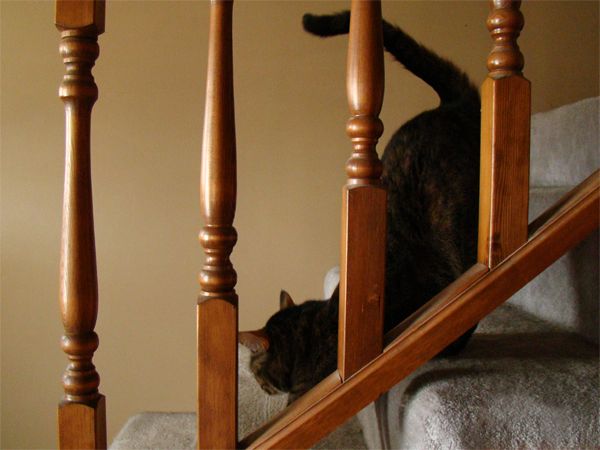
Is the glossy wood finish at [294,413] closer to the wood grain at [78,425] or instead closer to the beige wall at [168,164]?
the wood grain at [78,425]

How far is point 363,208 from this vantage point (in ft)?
2.23

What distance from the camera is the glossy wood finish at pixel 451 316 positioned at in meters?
0.68

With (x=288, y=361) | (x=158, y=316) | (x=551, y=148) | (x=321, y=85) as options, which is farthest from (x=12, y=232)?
(x=551, y=148)

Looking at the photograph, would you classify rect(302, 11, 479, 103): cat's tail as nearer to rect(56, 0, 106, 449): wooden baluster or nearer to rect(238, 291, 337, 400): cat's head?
rect(56, 0, 106, 449): wooden baluster

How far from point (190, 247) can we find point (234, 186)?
1.47 m

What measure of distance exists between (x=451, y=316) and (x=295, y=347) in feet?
1.31

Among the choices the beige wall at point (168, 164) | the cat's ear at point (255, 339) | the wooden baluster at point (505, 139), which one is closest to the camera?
the wooden baluster at point (505, 139)

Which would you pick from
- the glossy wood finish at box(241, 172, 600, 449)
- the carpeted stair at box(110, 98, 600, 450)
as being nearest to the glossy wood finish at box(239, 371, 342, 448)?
the glossy wood finish at box(241, 172, 600, 449)

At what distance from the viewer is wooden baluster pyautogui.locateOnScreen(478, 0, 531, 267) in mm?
664

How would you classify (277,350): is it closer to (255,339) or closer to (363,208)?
(255,339)

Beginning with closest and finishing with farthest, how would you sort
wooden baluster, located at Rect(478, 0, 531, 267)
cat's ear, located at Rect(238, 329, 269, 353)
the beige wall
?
1. wooden baluster, located at Rect(478, 0, 531, 267)
2. cat's ear, located at Rect(238, 329, 269, 353)
3. the beige wall

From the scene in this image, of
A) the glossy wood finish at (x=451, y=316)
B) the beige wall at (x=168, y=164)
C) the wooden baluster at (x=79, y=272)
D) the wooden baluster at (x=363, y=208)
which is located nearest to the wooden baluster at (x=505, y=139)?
the glossy wood finish at (x=451, y=316)

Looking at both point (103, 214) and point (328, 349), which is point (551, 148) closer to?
point (328, 349)

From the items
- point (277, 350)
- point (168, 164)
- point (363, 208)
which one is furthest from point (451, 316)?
point (168, 164)
